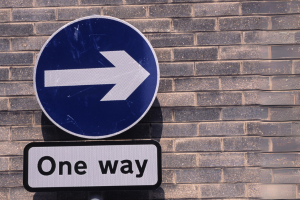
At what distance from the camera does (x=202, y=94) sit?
1.70 meters

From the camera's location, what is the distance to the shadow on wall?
1.68 m

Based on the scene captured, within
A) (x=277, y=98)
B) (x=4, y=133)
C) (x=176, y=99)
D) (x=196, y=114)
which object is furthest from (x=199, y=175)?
(x=4, y=133)

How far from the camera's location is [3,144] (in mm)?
1695

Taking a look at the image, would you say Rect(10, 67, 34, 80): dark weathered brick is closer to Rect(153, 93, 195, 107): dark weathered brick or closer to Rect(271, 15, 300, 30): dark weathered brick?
Rect(153, 93, 195, 107): dark weathered brick

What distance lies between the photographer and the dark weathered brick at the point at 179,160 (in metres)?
1.68

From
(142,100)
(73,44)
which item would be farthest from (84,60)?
(142,100)

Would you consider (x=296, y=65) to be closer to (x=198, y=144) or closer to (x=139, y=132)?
(x=198, y=144)

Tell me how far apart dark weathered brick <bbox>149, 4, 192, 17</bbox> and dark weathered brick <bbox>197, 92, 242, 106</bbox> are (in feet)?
1.78

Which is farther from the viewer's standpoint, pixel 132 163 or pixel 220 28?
pixel 220 28

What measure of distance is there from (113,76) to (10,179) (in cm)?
99

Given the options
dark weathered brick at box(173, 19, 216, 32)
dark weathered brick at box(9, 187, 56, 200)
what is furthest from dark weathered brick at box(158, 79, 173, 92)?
dark weathered brick at box(9, 187, 56, 200)

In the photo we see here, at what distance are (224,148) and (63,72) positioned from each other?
1.09m

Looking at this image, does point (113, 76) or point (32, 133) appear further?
point (32, 133)

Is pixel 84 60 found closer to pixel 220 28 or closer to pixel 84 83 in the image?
pixel 84 83
